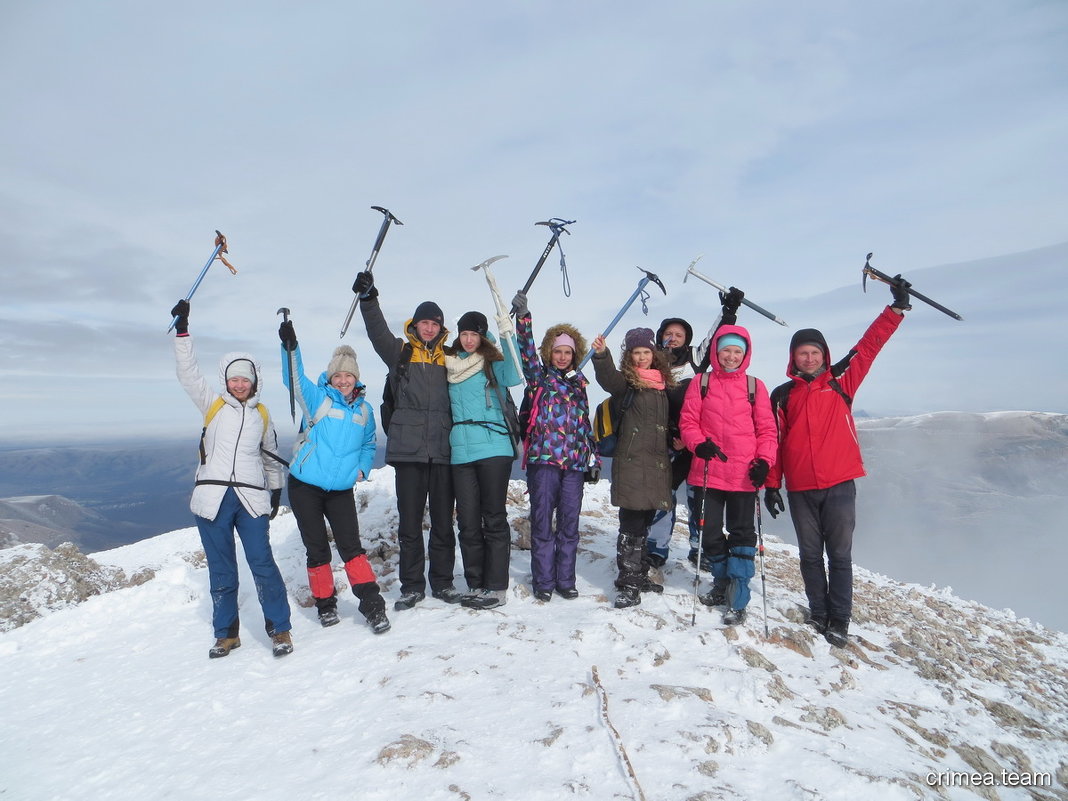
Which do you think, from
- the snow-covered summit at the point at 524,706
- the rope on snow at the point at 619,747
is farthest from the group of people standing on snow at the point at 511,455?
the rope on snow at the point at 619,747

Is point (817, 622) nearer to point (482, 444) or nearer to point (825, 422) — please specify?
point (825, 422)

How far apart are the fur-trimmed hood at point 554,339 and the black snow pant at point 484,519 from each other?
135 centimetres

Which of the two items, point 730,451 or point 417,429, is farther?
A: point 417,429

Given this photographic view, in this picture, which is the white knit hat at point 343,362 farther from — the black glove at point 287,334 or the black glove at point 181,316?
the black glove at point 181,316

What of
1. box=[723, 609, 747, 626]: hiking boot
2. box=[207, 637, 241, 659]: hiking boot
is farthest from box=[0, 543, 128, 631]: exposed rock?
box=[723, 609, 747, 626]: hiking boot

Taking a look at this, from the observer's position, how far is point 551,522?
662cm

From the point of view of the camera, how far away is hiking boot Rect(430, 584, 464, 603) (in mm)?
6598

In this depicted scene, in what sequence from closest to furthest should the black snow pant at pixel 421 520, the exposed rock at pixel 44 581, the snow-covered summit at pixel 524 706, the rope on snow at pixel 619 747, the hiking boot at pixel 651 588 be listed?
1. the rope on snow at pixel 619 747
2. the snow-covered summit at pixel 524 706
3. the black snow pant at pixel 421 520
4. the hiking boot at pixel 651 588
5. the exposed rock at pixel 44 581

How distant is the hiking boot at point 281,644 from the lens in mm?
5698

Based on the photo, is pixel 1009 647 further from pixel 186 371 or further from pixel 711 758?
pixel 186 371

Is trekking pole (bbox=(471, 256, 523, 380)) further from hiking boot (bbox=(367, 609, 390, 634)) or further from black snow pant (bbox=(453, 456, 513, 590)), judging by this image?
hiking boot (bbox=(367, 609, 390, 634))

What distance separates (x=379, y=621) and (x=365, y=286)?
151 inches

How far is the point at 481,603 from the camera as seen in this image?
636cm

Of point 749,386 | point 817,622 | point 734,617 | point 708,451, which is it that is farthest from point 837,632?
point 749,386
